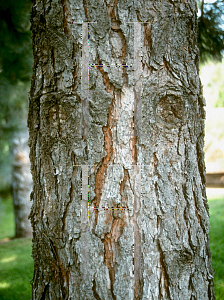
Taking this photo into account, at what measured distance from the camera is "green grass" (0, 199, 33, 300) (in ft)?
7.53

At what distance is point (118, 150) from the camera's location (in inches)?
44.5

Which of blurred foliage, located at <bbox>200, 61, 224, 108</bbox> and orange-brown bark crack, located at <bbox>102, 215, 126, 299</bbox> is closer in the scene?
orange-brown bark crack, located at <bbox>102, 215, 126, 299</bbox>

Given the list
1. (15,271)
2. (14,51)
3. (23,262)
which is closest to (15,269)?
(15,271)

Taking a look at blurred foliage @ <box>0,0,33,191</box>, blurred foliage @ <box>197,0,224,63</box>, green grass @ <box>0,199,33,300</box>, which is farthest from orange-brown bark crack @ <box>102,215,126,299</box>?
blurred foliage @ <box>0,0,33,191</box>

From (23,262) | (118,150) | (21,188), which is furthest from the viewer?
(21,188)

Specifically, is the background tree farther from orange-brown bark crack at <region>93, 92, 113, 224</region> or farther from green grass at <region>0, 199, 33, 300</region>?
orange-brown bark crack at <region>93, 92, 113, 224</region>

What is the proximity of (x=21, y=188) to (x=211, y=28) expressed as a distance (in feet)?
13.7

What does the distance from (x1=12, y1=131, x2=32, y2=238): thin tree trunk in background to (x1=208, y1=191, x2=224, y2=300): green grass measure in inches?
126

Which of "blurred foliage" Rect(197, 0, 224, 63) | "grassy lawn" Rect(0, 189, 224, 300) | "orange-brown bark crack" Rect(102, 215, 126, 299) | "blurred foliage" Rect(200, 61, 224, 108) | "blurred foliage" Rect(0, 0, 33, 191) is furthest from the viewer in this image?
"blurred foliage" Rect(200, 61, 224, 108)

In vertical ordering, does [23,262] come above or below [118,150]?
below

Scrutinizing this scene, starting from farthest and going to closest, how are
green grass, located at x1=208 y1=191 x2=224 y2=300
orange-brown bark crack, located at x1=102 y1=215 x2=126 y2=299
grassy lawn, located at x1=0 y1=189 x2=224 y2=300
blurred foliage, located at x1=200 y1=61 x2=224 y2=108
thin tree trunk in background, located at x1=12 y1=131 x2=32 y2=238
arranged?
blurred foliage, located at x1=200 y1=61 x2=224 y2=108 < thin tree trunk in background, located at x1=12 y1=131 x2=32 y2=238 < grassy lawn, located at x1=0 y1=189 x2=224 y2=300 < green grass, located at x1=208 y1=191 x2=224 y2=300 < orange-brown bark crack, located at x1=102 y1=215 x2=126 y2=299

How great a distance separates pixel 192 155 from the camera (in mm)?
1215

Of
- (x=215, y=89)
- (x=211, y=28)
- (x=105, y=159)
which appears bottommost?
(x=105, y=159)

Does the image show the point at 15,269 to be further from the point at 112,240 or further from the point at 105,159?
the point at 105,159
